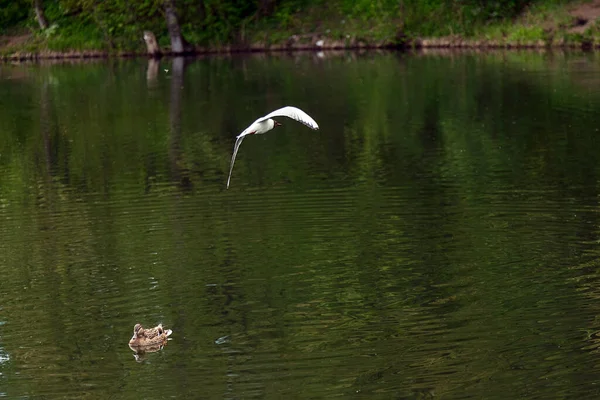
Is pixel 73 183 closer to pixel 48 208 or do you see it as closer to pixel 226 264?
pixel 48 208

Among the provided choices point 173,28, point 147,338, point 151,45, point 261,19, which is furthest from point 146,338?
point 261,19

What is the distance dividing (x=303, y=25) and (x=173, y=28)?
6.04 metres

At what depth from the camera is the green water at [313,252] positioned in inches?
540

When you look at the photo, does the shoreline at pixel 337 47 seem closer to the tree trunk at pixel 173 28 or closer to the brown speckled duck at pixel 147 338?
the tree trunk at pixel 173 28

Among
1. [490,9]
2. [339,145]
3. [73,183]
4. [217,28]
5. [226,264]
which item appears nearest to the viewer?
[226,264]

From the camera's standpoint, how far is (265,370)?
13.7 meters

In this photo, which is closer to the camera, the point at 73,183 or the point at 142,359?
the point at 142,359

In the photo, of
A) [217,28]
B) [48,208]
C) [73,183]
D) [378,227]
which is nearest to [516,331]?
[378,227]

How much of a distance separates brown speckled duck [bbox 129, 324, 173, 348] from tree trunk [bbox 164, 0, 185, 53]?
44.6 m

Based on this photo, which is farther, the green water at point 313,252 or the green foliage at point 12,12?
the green foliage at point 12,12

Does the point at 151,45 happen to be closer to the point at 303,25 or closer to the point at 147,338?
the point at 303,25

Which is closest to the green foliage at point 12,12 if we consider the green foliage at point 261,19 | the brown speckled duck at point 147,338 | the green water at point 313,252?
the green foliage at point 261,19

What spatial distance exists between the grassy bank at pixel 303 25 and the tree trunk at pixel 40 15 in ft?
1.24

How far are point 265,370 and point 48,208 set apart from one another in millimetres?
10852
